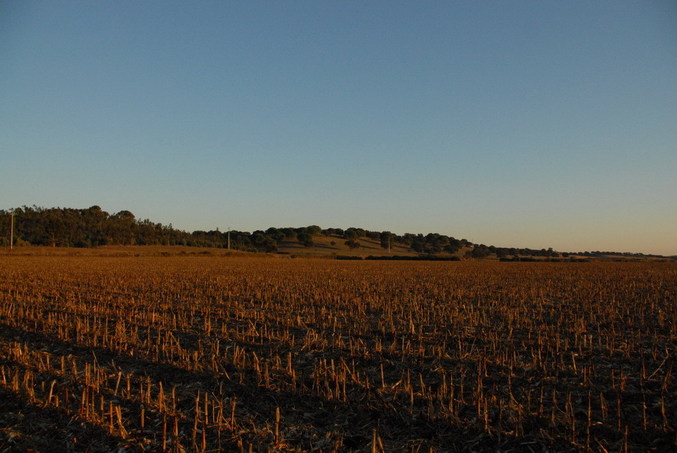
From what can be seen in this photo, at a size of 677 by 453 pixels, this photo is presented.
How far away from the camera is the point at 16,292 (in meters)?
17.5

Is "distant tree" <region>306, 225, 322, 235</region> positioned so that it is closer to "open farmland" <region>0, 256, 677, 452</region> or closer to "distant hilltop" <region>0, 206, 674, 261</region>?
"distant hilltop" <region>0, 206, 674, 261</region>

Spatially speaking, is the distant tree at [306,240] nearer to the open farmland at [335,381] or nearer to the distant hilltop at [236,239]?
the distant hilltop at [236,239]

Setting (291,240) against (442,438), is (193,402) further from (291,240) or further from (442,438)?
(291,240)

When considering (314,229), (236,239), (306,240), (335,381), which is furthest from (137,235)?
(335,381)

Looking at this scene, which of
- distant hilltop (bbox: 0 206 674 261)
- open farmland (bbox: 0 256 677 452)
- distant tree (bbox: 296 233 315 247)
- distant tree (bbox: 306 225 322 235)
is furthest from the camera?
distant tree (bbox: 306 225 322 235)

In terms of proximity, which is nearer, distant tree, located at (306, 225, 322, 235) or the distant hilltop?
the distant hilltop

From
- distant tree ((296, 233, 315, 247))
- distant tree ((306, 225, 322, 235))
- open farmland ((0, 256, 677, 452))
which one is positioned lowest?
open farmland ((0, 256, 677, 452))

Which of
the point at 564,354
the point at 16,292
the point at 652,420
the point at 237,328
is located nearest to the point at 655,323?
the point at 564,354

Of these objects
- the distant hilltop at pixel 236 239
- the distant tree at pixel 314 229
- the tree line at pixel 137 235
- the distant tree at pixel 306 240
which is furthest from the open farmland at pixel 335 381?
the distant tree at pixel 314 229

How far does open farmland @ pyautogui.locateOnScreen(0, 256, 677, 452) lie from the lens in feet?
16.3

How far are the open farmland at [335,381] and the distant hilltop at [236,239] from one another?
241ft

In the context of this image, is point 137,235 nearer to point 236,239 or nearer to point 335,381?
point 236,239

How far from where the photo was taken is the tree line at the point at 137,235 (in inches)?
3809

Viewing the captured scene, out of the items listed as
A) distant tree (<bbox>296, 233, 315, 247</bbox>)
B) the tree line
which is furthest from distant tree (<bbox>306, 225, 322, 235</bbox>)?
distant tree (<bbox>296, 233, 315, 247</bbox>)
